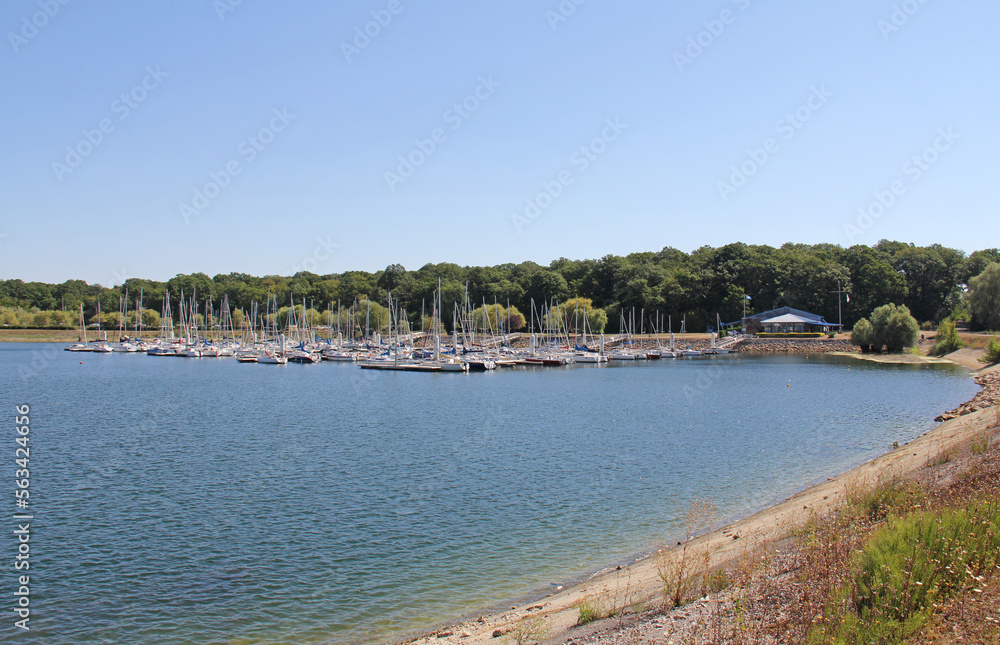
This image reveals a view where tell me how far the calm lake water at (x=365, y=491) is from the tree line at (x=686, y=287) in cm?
7347

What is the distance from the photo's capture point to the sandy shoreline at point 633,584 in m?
10.6

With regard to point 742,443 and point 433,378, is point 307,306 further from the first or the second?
point 742,443

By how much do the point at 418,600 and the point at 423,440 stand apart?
61.5ft

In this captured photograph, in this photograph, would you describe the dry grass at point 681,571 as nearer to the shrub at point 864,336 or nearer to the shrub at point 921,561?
the shrub at point 921,561

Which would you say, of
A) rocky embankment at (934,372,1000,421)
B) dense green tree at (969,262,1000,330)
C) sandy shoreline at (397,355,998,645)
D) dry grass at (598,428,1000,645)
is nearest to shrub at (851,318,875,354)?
dense green tree at (969,262,1000,330)

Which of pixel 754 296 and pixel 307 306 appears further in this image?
pixel 307 306

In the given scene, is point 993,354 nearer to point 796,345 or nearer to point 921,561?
point 796,345

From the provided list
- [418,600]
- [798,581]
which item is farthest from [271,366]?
[798,581]

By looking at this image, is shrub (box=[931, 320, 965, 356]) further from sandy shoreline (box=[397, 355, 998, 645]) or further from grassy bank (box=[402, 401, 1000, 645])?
grassy bank (box=[402, 401, 1000, 645])

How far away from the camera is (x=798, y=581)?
382 inches

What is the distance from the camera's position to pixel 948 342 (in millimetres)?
82375

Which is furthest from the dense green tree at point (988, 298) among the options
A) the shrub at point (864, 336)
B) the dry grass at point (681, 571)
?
the dry grass at point (681, 571)

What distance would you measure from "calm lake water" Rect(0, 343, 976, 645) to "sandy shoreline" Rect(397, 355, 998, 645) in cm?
100

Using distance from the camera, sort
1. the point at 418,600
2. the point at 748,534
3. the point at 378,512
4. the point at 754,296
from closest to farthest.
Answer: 1. the point at 418,600
2. the point at 748,534
3. the point at 378,512
4. the point at 754,296
